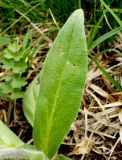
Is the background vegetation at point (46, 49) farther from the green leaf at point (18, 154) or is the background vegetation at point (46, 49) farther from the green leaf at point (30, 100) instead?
the green leaf at point (18, 154)

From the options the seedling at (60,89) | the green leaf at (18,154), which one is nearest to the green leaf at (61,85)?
the seedling at (60,89)

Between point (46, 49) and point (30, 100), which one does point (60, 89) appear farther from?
point (46, 49)

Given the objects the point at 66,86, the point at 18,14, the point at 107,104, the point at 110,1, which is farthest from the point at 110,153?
the point at 18,14

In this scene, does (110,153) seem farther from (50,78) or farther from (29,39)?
(29,39)

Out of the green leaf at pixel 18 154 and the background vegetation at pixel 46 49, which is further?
the background vegetation at pixel 46 49

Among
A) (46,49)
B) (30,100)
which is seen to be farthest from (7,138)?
(46,49)

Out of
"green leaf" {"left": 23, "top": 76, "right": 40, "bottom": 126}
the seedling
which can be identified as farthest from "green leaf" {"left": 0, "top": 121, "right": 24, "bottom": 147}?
"green leaf" {"left": 23, "top": 76, "right": 40, "bottom": 126}
